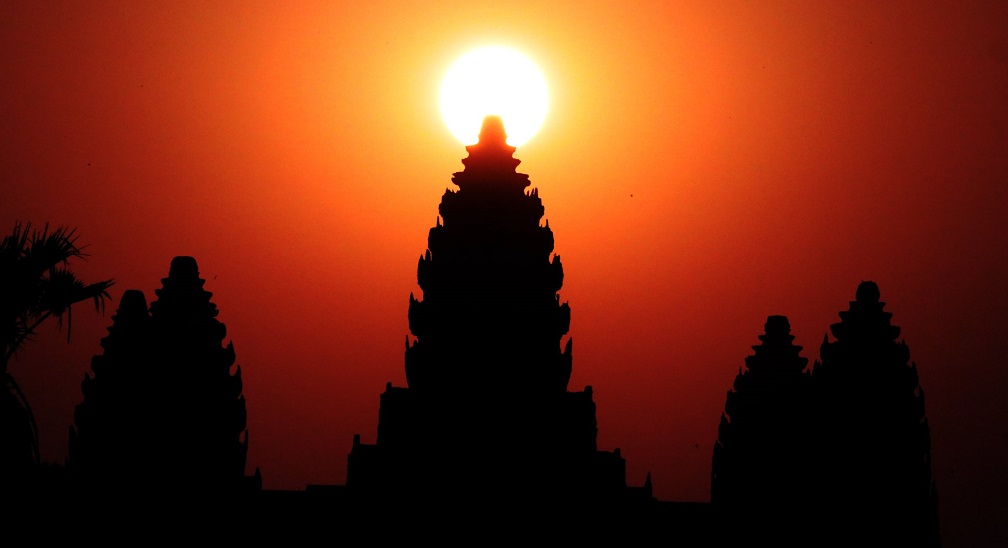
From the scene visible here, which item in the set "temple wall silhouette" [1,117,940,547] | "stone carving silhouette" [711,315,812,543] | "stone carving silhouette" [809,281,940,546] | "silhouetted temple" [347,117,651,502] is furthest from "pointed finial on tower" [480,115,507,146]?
"stone carving silhouette" [809,281,940,546]

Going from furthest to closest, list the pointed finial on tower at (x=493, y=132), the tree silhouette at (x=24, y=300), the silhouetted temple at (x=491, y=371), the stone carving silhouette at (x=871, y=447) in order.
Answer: the pointed finial on tower at (x=493, y=132) < the silhouetted temple at (x=491, y=371) < the stone carving silhouette at (x=871, y=447) < the tree silhouette at (x=24, y=300)

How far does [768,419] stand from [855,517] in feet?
11.1

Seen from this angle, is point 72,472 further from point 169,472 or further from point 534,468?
point 534,468

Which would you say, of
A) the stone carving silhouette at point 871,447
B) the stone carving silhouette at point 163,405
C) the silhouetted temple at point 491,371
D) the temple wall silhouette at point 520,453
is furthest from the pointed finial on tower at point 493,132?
the stone carving silhouette at point 871,447

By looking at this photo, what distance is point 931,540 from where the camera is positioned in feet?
123

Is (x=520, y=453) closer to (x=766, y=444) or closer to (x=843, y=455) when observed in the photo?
(x=766, y=444)

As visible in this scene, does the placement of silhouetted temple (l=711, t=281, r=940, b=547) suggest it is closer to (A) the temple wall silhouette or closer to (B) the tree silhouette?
(A) the temple wall silhouette

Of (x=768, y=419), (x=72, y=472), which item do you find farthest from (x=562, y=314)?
(x=72, y=472)

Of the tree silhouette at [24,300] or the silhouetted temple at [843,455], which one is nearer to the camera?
the tree silhouette at [24,300]

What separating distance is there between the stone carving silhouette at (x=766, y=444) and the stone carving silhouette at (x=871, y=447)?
23.3 inches

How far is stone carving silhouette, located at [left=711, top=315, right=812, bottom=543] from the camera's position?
37875 millimetres

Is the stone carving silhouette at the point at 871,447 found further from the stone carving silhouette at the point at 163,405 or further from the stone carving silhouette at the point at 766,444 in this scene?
the stone carving silhouette at the point at 163,405

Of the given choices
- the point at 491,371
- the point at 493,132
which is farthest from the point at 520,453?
the point at 493,132

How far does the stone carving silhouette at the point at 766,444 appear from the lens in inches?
1491
